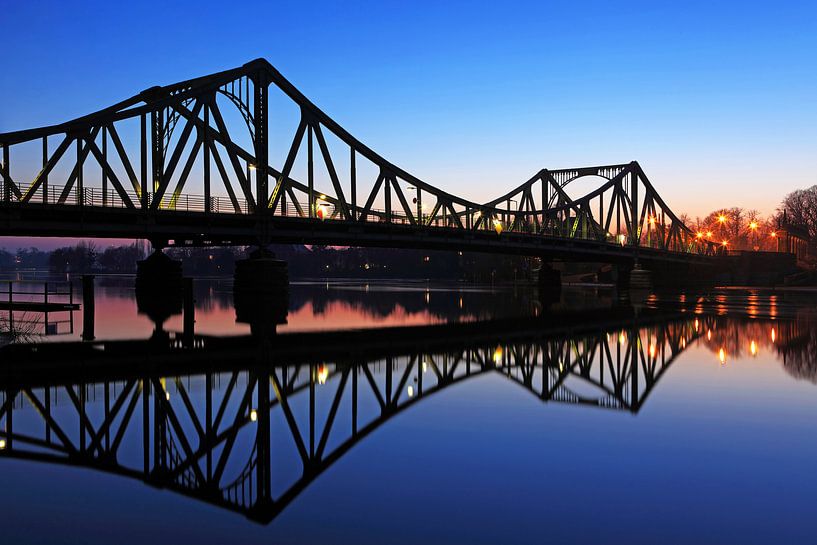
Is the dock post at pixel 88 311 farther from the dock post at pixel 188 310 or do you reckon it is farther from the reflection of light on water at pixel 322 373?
the reflection of light on water at pixel 322 373

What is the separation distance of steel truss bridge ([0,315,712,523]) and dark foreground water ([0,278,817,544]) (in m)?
0.07

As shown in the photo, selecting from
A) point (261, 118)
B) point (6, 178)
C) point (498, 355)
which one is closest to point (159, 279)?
point (261, 118)

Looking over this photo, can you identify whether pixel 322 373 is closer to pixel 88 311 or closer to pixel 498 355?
pixel 498 355

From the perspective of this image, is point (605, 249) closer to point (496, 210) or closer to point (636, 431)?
point (496, 210)

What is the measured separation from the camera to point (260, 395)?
15.9 m

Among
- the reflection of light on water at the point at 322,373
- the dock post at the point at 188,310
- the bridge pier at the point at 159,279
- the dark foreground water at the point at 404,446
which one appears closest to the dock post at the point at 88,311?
the dock post at the point at 188,310

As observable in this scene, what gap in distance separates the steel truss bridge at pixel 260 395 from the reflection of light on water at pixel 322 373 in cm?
7

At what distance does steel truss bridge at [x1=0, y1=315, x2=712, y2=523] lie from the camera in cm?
1030

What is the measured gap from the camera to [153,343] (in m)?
27.6

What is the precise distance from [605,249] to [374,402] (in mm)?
86522

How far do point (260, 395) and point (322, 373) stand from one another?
4.14 m

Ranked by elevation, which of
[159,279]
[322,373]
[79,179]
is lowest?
[322,373]

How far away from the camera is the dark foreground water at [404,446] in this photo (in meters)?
8.16

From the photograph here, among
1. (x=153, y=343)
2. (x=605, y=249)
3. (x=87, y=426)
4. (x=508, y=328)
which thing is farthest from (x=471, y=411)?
(x=605, y=249)
